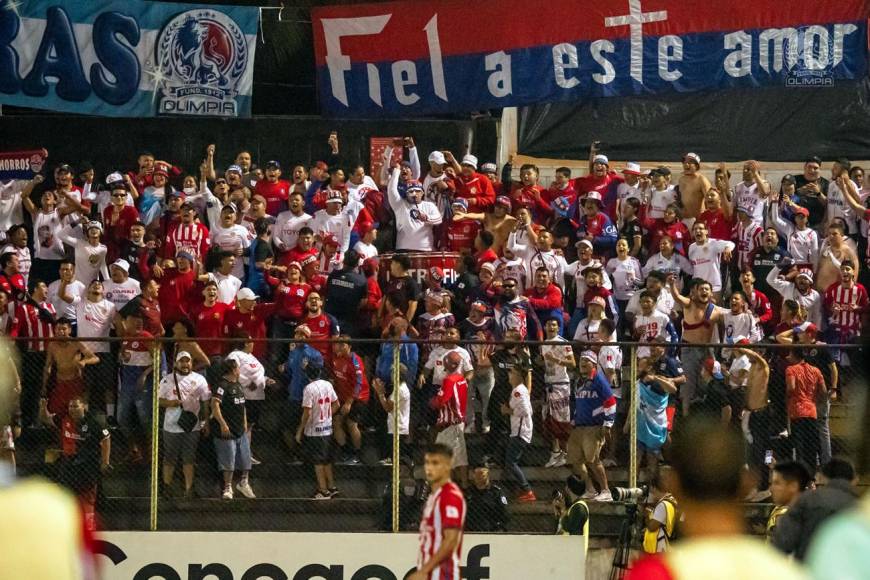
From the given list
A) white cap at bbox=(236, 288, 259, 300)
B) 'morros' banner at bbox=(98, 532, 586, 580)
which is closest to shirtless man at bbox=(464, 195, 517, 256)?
white cap at bbox=(236, 288, 259, 300)

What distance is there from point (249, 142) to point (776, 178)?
287 inches

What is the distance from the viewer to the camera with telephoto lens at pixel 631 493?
13.0 m

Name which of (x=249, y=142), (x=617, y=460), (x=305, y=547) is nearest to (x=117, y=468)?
(x=305, y=547)

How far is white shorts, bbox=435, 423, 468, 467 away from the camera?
13.3 metres

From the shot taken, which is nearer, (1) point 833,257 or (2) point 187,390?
(2) point 187,390

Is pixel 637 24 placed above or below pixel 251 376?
above

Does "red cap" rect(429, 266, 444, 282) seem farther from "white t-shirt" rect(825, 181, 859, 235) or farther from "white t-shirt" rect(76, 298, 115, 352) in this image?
"white t-shirt" rect(825, 181, 859, 235)

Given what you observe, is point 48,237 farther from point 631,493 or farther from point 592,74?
point 631,493

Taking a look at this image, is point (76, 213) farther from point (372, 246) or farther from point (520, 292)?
point (520, 292)

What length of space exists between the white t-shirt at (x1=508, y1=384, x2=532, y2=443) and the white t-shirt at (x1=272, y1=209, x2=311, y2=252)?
4486 millimetres

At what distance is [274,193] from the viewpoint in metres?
18.1

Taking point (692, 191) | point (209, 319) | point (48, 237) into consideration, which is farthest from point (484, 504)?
point (48, 237)

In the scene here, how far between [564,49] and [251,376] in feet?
26.2

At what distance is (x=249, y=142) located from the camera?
20.8 metres
